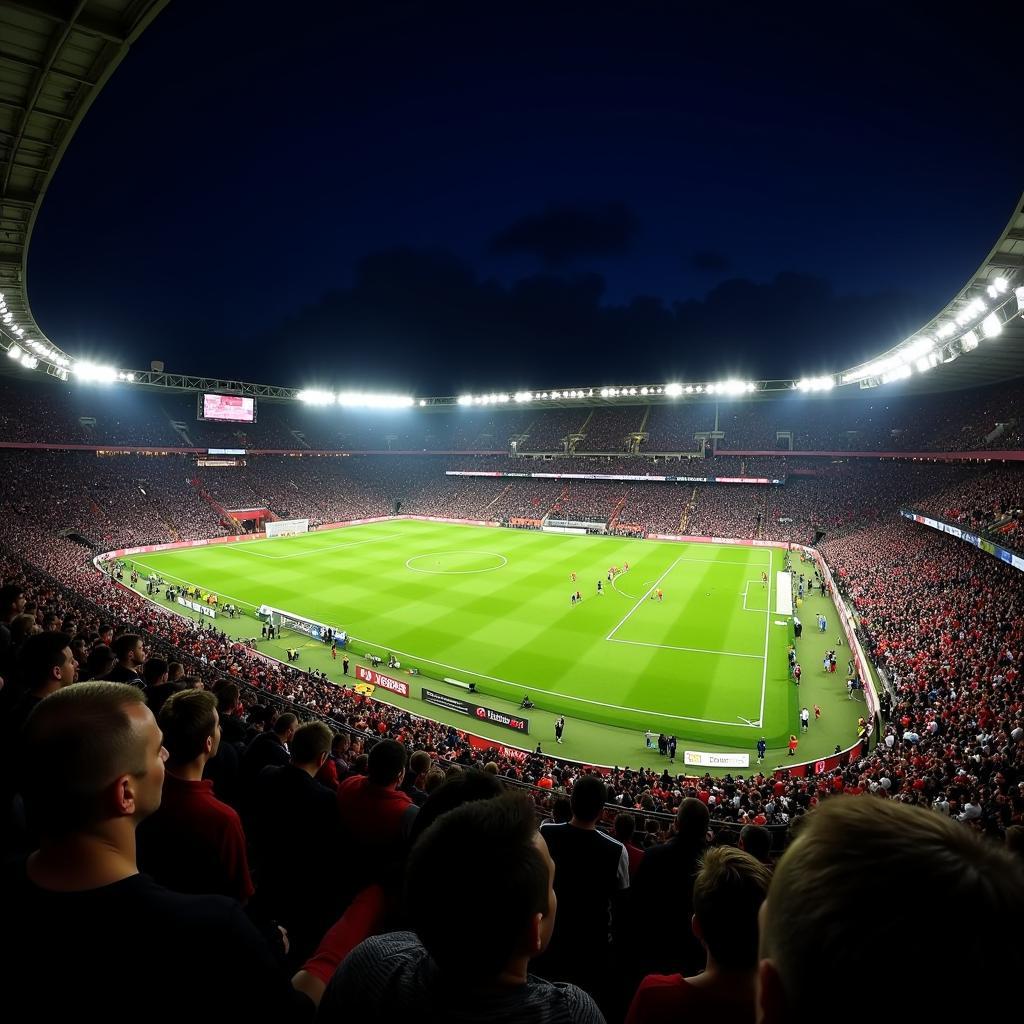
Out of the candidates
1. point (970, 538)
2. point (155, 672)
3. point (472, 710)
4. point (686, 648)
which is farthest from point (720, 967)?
point (970, 538)

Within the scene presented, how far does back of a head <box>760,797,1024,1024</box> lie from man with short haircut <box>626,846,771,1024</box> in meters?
1.53

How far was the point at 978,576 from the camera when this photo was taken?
100ft

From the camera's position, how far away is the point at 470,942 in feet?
5.73

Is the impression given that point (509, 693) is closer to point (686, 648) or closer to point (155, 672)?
point (686, 648)

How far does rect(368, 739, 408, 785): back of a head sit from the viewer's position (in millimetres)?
4660

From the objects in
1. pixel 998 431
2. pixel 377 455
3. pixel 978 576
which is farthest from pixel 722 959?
pixel 377 455

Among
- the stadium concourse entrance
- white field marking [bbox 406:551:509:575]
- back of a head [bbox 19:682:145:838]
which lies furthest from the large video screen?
back of a head [bbox 19:682:145:838]

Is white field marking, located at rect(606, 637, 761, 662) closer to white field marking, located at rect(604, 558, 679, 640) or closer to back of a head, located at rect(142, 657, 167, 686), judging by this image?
white field marking, located at rect(604, 558, 679, 640)

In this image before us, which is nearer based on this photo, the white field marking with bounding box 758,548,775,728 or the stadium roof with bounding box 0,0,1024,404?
the stadium roof with bounding box 0,0,1024,404

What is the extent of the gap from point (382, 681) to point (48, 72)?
22.3 meters

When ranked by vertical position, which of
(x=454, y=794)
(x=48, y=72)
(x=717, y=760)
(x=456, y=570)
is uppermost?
(x=48, y=72)

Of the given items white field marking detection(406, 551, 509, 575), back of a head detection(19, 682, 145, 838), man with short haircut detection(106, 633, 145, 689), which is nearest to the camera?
back of a head detection(19, 682, 145, 838)

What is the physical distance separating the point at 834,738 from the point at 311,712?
19.1 m

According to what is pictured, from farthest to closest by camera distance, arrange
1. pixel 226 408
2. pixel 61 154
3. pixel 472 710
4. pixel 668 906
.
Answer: pixel 226 408
pixel 472 710
pixel 61 154
pixel 668 906
